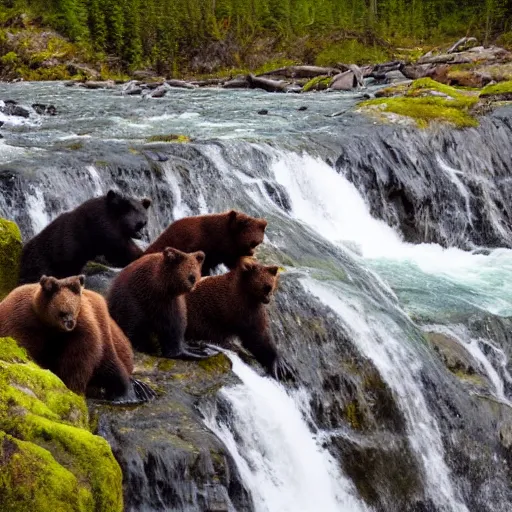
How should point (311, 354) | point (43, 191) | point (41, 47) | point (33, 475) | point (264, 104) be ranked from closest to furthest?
point (33, 475) → point (311, 354) → point (43, 191) → point (264, 104) → point (41, 47)

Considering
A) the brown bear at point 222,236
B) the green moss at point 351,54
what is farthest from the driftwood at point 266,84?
the brown bear at point 222,236

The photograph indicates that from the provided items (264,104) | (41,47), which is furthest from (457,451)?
(41,47)

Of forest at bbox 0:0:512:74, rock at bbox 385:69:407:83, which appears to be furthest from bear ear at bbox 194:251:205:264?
forest at bbox 0:0:512:74

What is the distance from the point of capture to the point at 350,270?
12570 mm

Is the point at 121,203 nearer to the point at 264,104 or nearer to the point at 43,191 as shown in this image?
the point at 43,191

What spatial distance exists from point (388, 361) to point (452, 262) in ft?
24.7

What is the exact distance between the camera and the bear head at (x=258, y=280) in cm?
819

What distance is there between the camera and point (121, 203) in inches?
362

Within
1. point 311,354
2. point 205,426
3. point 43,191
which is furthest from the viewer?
point 43,191

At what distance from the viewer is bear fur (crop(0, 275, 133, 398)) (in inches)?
218

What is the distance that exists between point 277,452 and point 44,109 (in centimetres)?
1919

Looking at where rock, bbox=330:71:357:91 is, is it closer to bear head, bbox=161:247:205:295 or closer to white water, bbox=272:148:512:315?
white water, bbox=272:148:512:315

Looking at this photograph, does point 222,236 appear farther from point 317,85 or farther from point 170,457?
point 317,85

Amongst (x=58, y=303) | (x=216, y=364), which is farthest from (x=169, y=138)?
(x=58, y=303)
